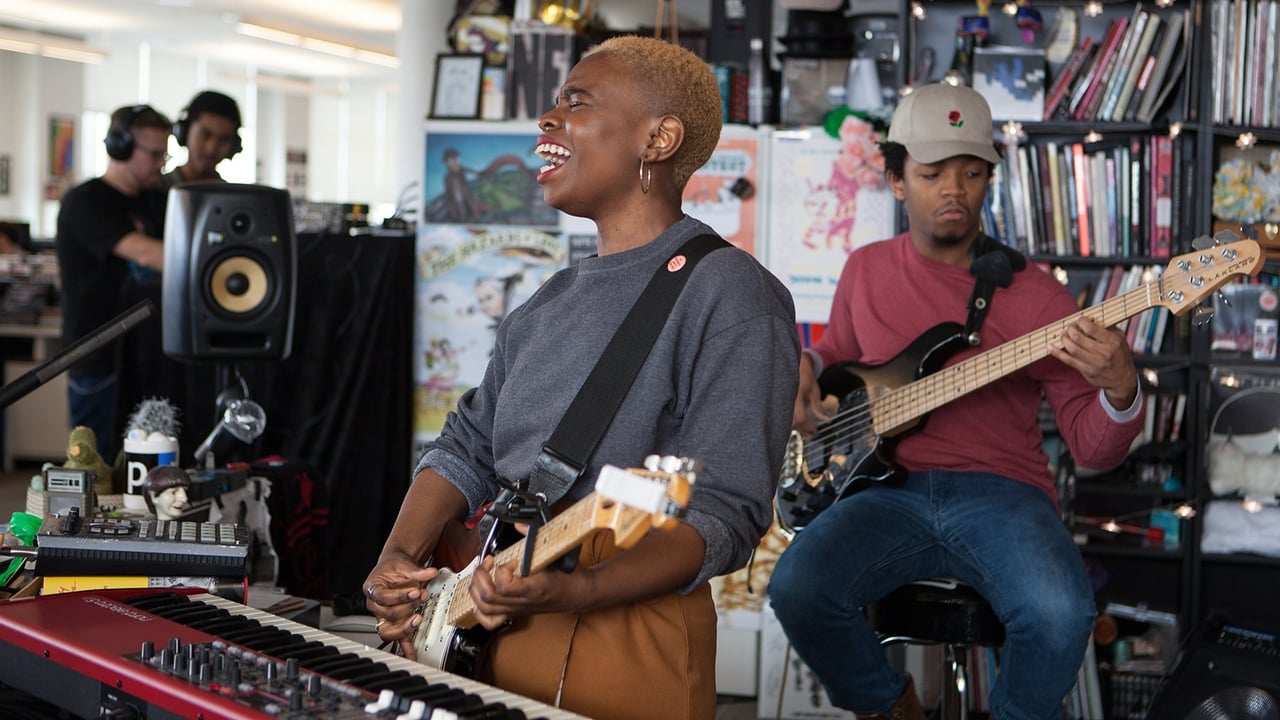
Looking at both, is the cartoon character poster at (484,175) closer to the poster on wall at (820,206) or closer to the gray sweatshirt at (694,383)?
the poster on wall at (820,206)

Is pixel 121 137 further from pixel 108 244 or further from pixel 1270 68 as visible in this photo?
pixel 1270 68

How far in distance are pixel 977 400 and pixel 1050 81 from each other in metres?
1.48

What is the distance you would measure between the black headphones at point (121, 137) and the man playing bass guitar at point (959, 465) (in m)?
2.32

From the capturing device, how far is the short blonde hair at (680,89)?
1700 mm

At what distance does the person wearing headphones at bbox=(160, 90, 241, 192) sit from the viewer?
158 inches

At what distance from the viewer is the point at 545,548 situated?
139cm

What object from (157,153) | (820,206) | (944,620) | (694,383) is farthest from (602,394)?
(157,153)

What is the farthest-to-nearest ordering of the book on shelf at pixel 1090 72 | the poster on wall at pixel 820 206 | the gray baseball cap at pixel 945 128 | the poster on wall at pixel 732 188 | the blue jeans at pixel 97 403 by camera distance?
the blue jeans at pixel 97 403 → the poster on wall at pixel 732 188 → the poster on wall at pixel 820 206 → the book on shelf at pixel 1090 72 → the gray baseball cap at pixel 945 128

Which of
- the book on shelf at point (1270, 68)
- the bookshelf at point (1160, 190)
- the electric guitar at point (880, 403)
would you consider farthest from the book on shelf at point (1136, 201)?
the electric guitar at point (880, 403)

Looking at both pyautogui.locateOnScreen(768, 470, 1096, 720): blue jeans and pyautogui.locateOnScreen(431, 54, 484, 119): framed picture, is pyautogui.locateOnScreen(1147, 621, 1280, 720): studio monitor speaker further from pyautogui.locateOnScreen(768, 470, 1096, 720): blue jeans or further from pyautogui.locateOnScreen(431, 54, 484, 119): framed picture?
pyautogui.locateOnScreen(431, 54, 484, 119): framed picture

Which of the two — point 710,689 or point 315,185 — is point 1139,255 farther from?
point 315,185

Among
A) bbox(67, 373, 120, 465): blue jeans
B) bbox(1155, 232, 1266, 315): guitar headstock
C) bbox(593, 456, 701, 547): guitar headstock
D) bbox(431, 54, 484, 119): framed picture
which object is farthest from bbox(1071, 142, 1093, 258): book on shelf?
bbox(67, 373, 120, 465): blue jeans

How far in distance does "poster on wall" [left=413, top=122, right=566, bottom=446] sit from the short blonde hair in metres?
2.42

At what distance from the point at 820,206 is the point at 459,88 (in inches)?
48.6
